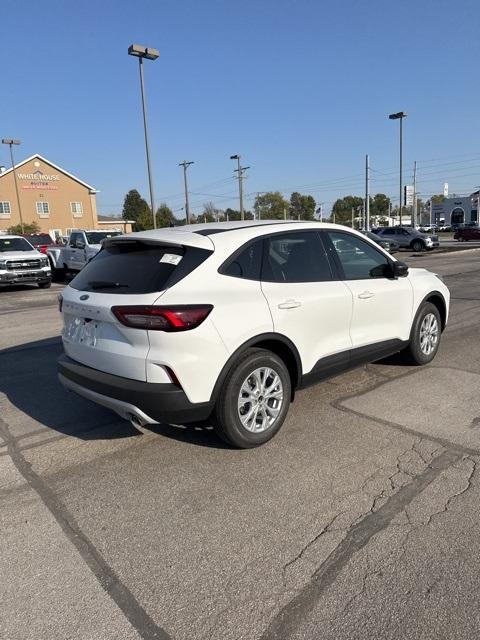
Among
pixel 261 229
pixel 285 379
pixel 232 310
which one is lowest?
pixel 285 379

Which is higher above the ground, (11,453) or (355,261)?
(355,261)

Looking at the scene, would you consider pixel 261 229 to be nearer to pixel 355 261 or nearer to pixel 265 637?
pixel 355 261

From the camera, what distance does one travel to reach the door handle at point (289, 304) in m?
3.82

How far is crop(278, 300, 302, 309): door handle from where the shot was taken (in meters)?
3.82

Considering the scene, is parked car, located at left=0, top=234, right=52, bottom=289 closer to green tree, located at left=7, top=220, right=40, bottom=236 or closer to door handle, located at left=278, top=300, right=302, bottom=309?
door handle, located at left=278, top=300, right=302, bottom=309

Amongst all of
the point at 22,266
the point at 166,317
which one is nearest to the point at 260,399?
the point at 166,317

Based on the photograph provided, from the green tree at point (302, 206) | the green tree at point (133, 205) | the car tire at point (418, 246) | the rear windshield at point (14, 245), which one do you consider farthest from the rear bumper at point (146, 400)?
the green tree at point (133, 205)

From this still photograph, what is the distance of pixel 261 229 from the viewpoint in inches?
159

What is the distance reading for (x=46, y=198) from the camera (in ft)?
199

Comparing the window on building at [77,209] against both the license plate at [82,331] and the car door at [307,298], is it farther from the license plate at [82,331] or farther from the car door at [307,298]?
the car door at [307,298]

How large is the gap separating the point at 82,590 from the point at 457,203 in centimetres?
10697


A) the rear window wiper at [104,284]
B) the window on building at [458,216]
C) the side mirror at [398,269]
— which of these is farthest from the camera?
the window on building at [458,216]

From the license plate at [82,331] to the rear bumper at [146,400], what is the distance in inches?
9.5

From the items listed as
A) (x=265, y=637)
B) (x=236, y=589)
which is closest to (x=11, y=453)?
(x=236, y=589)
